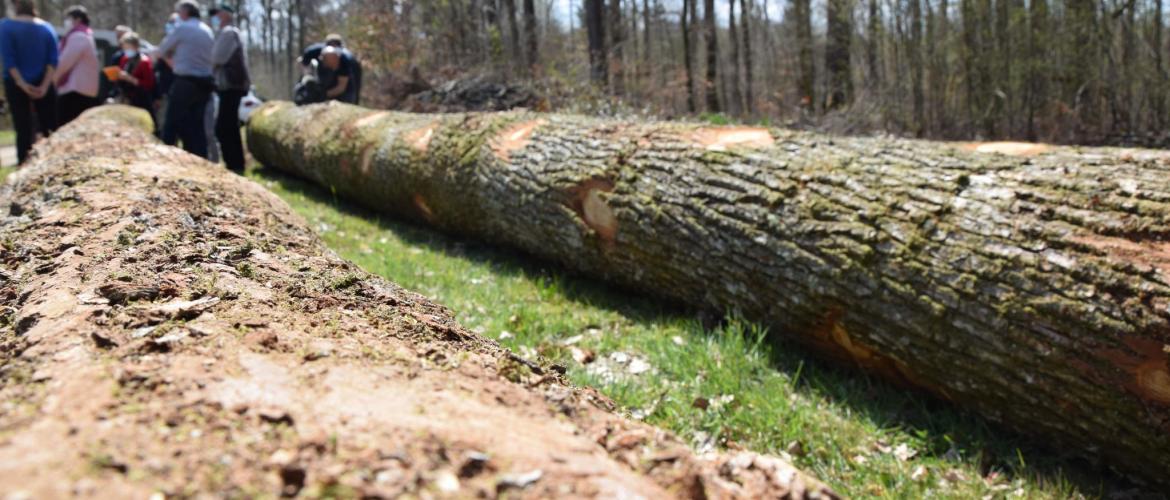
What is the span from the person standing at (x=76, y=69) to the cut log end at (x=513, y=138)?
5058mm

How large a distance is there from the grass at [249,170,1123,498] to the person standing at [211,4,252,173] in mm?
3719

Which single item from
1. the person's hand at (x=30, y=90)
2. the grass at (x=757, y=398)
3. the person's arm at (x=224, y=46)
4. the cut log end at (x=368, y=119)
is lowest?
the grass at (x=757, y=398)

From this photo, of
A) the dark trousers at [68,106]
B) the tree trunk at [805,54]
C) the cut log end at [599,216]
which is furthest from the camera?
the tree trunk at [805,54]

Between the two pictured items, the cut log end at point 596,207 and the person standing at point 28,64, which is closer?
the cut log end at point 596,207

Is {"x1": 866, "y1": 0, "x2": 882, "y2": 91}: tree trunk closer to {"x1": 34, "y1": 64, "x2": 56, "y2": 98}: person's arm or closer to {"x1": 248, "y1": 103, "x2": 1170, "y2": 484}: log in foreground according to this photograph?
{"x1": 248, "y1": 103, "x2": 1170, "y2": 484}: log in foreground

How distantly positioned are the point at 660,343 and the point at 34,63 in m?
7.14

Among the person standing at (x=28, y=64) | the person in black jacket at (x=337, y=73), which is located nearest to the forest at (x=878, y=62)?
the person in black jacket at (x=337, y=73)

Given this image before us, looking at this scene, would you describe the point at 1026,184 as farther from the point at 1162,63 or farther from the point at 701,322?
the point at 1162,63

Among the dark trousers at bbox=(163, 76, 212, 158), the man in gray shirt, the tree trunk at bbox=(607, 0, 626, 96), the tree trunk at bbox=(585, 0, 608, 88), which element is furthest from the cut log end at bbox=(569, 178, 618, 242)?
the tree trunk at bbox=(585, 0, 608, 88)

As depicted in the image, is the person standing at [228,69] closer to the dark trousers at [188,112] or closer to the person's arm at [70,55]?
the dark trousers at [188,112]

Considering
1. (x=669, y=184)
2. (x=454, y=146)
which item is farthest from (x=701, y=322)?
(x=454, y=146)

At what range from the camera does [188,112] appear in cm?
725

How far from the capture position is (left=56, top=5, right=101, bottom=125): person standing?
7738 millimetres

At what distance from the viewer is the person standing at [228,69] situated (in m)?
7.19
